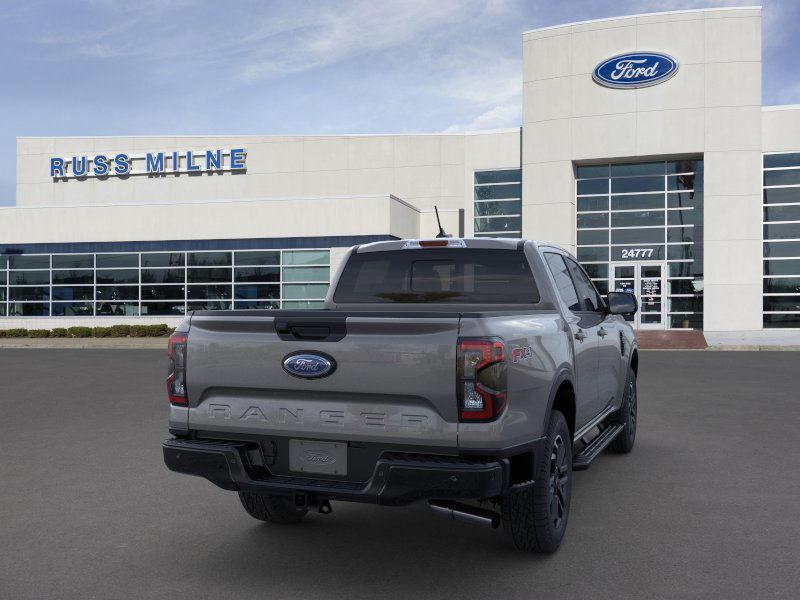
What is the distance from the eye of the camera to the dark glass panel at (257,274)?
33312 millimetres

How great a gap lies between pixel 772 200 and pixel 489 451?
29462mm

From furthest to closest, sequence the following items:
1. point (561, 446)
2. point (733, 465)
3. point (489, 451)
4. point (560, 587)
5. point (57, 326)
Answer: point (57, 326)
point (733, 465)
point (561, 446)
point (560, 587)
point (489, 451)

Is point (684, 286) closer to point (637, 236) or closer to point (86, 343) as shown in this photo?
point (637, 236)

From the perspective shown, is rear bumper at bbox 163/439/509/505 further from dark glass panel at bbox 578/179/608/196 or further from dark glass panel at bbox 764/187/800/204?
dark glass panel at bbox 764/187/800/204

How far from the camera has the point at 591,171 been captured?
31.8 m

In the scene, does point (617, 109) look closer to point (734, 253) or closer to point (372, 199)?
point (734, 253)

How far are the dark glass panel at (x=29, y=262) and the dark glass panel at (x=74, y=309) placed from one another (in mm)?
1950

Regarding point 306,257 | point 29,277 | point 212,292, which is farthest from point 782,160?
point 29,277

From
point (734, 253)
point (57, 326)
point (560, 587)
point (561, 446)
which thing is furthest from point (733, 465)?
point (57, 326)

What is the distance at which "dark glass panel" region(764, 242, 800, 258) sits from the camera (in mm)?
29328

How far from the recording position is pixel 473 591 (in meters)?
4.06

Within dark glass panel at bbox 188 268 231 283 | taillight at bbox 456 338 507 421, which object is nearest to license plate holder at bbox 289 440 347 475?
taillight at bbox 456 338 507 421

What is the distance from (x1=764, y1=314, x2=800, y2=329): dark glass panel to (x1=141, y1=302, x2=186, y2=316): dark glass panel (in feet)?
78.4

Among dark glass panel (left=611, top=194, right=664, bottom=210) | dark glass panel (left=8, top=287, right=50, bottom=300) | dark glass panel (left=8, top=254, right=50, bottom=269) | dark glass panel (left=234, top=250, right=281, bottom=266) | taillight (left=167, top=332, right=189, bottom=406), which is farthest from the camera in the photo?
dark glass panel (left=8, top=287, right=50, bottom=300)
